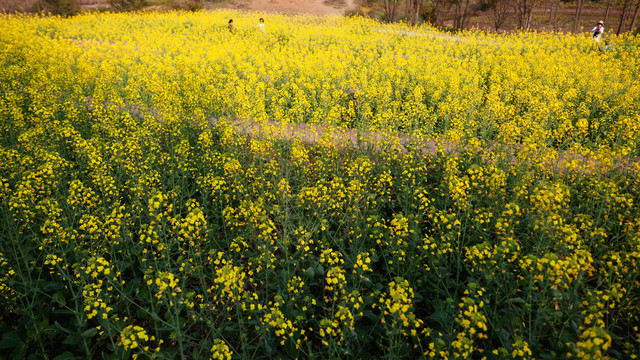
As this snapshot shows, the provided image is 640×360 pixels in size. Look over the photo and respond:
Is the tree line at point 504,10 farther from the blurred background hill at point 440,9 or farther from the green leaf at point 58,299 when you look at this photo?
the green leaf at point 58,299

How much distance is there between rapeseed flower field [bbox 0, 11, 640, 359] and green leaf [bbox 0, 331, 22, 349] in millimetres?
26

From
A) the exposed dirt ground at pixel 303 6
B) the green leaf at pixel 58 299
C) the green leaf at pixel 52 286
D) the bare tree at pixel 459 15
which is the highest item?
the exposed dirt ground at pixel 303 6

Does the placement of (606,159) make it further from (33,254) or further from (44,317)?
(33,254)

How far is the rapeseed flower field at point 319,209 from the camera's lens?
371cm

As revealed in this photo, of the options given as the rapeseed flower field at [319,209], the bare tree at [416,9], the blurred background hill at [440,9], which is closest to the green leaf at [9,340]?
the rapeseed flower field at [319,209]

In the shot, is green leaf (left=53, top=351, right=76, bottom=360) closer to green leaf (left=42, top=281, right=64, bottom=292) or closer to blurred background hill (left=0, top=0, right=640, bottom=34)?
green leaf (left=42, top=281, right=64, bottom=292)

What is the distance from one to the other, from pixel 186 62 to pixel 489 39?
21214 millimetres

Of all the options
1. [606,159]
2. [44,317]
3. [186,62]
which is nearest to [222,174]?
[44,317]

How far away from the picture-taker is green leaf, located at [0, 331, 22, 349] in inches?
149

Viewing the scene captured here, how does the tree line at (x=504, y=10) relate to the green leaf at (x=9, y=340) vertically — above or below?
above

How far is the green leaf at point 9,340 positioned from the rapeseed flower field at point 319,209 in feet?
0.09

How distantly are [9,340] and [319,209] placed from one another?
442 centimetres

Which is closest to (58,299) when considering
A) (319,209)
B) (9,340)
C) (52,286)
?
(52,286)

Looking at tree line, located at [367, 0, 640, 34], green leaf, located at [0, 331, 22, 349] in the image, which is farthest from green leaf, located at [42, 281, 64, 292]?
tree line, located at [367, 0, 640, 34]
